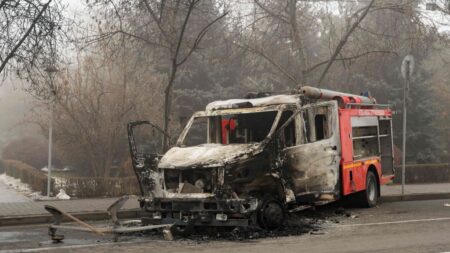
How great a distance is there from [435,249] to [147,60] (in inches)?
688

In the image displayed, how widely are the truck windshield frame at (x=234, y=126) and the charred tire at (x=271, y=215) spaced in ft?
3.94

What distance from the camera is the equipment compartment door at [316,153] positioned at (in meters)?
9.88

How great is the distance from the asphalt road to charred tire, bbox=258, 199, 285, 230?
0.43 metres

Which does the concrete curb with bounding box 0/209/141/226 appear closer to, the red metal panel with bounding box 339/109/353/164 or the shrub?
the red metal panel with bounding box 339/109/353/164

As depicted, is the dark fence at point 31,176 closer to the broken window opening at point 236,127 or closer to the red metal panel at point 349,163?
the broken window opening at point 236,127

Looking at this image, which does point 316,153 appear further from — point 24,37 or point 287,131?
point 24,37

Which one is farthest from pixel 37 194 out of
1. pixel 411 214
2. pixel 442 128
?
pixel 442 128

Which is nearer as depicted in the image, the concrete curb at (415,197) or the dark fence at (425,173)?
the concrete curb at (415,197)

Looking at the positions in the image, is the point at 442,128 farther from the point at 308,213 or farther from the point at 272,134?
the point at 272,134

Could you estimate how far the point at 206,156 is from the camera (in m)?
8.98

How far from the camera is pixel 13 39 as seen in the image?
39.4 feet

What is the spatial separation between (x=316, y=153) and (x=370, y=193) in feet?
11.4

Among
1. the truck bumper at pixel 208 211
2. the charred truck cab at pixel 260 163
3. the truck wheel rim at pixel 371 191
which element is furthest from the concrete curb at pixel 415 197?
the truck bumper at pixel 208 211

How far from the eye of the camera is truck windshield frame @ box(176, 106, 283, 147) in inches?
400
